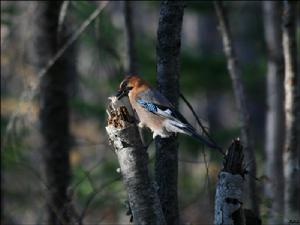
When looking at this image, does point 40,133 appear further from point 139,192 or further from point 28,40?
point 139,192

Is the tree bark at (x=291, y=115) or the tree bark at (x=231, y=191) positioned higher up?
the tree bark at (x=291, y=115)

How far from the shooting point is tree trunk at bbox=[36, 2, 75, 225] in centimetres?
892

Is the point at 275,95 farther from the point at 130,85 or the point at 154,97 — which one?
the point at 154,97

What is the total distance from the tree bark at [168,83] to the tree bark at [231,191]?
0.86m

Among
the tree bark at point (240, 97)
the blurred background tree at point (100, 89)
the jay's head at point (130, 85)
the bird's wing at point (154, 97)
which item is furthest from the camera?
the blurred background tree at point (100, 89)

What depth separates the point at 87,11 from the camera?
28.5 ft

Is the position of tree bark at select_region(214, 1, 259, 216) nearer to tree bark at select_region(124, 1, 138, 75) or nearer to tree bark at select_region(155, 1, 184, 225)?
tree bark at select_region(124, 1, 138, 75)

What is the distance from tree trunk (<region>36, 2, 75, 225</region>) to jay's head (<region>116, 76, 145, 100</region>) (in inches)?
130

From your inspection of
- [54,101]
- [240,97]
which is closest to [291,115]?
[240,97]

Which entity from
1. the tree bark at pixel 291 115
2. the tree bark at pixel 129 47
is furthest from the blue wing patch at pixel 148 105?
the tree bark at pixel 129 47

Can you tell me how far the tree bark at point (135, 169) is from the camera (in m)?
4.57

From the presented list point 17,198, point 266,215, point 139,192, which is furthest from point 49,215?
point 17,198

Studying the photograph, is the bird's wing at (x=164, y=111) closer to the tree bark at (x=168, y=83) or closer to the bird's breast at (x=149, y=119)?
Result: the bird's breast at (x=149, y=119)

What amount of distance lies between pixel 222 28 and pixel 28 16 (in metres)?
2.56
